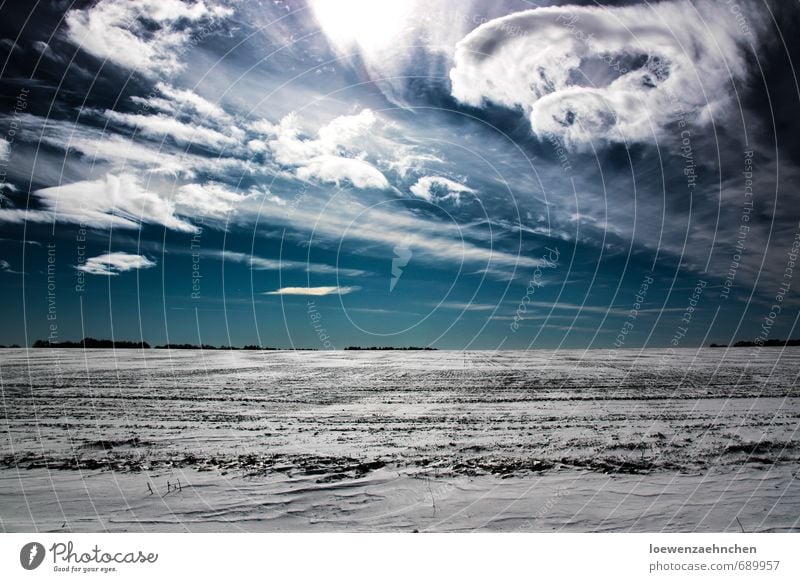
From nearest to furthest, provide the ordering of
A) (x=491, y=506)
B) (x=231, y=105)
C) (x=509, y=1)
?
(x=491, y=506) < (x=509, y=1) < (x=231, y=105)

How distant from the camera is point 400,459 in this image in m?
9.00

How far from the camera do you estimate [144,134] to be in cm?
1130

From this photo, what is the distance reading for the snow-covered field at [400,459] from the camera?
7430 mm

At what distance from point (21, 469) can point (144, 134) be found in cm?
746

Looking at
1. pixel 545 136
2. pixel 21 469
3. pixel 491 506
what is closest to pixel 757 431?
pixel 491 506

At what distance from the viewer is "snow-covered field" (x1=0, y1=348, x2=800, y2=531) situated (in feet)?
24.4

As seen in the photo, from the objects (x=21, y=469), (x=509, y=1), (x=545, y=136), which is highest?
(x=509, y=1)

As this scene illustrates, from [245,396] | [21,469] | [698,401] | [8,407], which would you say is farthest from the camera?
[245,396]

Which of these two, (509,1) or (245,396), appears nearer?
(509,1)

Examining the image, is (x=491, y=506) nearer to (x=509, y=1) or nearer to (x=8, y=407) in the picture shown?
(x=509, y=1)
